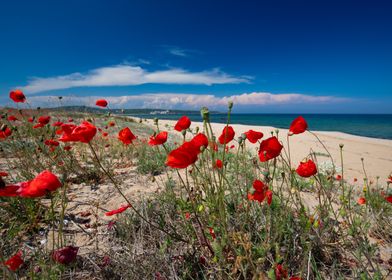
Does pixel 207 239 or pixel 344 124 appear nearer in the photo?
pixel 207 239

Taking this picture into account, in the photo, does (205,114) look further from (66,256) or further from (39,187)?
(66,256)

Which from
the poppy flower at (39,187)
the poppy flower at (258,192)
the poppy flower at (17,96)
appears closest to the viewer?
the poppy flower at (39,187)

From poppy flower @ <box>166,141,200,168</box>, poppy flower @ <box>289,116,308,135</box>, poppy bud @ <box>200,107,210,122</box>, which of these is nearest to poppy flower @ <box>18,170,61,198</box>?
poppy flower @ <box>166,141,200,168</box>

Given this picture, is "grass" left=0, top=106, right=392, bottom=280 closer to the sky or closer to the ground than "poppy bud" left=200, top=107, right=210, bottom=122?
closer to the ground

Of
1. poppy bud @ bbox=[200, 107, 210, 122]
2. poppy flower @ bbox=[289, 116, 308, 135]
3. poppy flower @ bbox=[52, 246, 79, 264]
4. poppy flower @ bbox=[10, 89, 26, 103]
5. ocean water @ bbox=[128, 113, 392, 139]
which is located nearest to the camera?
poppy flower @ bbox=[52, 246, 79, 264]

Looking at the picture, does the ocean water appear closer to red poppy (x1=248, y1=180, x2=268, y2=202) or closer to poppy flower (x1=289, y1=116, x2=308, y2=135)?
poppy flower (x1=289, y1=116, x2=308, y2=135)

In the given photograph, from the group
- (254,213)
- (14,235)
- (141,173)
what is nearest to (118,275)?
(14,235)

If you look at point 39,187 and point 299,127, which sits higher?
point 299,127

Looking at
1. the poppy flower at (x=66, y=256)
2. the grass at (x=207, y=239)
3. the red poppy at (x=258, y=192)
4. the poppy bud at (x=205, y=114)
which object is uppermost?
the poppy bud at (x=205, y=114)

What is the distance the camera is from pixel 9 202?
213 centimetres

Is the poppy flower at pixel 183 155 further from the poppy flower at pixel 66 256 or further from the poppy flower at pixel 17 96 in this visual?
the poppy flower at pixel 17 96

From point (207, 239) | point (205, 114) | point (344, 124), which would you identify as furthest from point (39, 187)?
point (344, 124)

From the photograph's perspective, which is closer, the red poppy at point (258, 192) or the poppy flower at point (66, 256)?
the poppy flower at point (66, 256)

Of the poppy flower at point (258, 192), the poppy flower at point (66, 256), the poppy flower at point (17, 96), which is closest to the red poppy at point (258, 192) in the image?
the poppy flower at point (258, 192)
